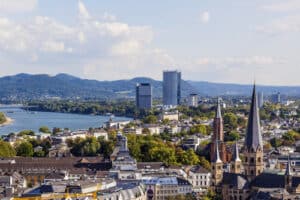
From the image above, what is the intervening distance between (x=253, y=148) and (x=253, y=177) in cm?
167

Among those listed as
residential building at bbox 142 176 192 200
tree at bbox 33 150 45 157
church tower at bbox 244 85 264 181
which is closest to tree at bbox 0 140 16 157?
tree at bbox 33 150 45 157

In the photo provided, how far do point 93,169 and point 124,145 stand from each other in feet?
9.44

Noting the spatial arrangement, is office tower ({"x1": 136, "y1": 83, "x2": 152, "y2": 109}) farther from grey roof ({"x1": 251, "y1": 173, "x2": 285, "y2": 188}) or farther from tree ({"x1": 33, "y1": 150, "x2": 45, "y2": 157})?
grey roof ({"x1": 251, "y1": 173, "x2": 285, "y2": 188})

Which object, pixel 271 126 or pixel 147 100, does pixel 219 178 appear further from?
pixel 147 100

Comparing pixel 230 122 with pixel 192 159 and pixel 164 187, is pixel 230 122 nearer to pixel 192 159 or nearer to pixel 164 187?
pixel 192 159

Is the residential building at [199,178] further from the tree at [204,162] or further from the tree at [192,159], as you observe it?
the tree at [192,159]

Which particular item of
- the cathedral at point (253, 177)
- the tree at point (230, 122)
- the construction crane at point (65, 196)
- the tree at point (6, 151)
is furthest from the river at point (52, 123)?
the construction crane at point (65, 196)

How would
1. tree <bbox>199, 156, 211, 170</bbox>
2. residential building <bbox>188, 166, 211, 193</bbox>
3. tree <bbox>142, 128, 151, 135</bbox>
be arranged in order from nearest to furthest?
residential building <bbox>188, 166, 211, 193</bbox> < tree <bbox>199, 156, 211, 170</bbox> < tree <bbox>142, 128, 151, 135</bbox>

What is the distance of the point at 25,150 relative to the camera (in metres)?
62.4

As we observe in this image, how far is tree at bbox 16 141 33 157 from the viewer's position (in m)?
62.2

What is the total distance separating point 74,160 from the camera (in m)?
53.3

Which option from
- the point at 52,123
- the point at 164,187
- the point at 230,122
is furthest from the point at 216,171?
the point at 52,123

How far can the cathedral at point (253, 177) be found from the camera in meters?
36.2

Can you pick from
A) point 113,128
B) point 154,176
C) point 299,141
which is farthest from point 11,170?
point 113,128
